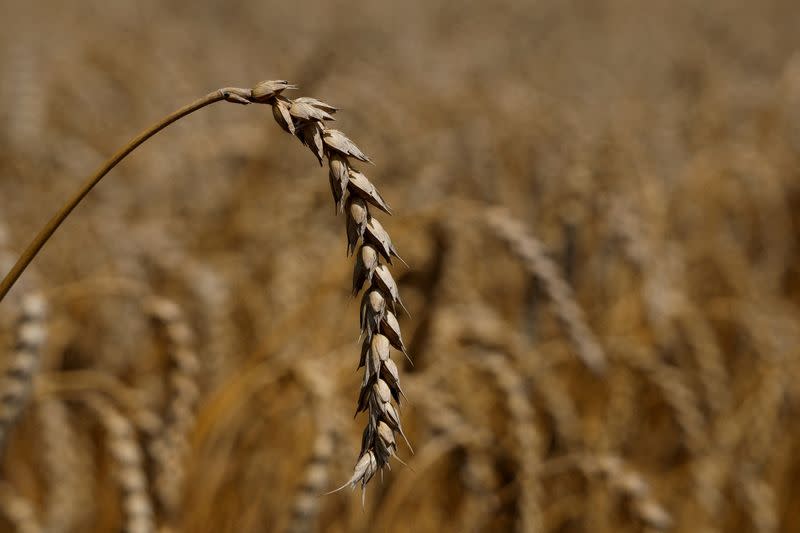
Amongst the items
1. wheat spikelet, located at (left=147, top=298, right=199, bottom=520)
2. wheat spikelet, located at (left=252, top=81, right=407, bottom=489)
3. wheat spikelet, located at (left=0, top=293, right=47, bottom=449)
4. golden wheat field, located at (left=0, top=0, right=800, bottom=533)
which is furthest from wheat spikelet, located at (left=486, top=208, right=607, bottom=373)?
wheat spikelet, located at (left=252, top=81, right=407, bottom=489)

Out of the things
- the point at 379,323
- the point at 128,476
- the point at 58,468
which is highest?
the point at 58,468

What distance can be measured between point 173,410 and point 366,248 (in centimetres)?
59

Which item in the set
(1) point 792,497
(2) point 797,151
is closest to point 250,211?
(1) point 792,497

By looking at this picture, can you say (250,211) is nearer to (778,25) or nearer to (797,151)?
(797,151)

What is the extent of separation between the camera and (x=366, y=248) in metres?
0.38

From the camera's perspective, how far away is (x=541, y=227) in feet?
5.48

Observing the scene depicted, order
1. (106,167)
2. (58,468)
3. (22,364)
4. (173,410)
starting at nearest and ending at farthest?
(106,167) → (22,364) → (173,410) → (58,468)

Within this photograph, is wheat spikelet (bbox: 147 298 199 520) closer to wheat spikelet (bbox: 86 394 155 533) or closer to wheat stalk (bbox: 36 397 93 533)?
wheat spikelet (bbox: 86 394 155 533)

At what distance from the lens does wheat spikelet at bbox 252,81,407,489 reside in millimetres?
371

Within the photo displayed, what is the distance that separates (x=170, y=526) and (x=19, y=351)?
263 mm

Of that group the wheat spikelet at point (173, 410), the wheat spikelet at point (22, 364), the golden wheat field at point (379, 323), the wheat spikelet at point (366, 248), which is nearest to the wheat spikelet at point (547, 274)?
the golden wheat field at point (379, 323)

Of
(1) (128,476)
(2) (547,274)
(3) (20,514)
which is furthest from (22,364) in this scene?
(2) (547,274)

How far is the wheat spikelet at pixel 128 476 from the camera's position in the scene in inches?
28.6

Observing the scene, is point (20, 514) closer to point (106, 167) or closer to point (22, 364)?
point (22, 364)
